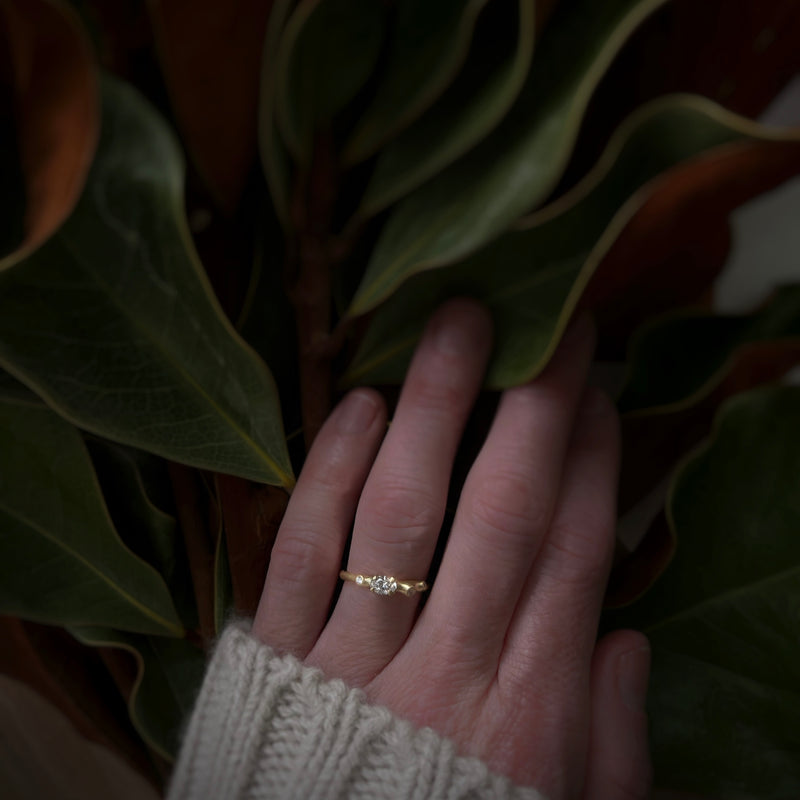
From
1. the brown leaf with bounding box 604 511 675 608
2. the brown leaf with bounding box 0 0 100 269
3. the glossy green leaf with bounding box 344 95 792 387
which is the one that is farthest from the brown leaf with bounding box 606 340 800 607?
the brown leaf with bounding box 0 0 100 269

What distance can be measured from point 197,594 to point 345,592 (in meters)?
0.11

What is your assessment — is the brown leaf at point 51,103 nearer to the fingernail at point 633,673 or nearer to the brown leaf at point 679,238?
the brown leaf at point 679,238

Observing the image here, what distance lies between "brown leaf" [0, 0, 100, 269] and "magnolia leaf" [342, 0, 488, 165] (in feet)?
0.53

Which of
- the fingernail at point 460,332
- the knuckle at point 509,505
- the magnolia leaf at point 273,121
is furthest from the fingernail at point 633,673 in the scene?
the magnolia leaf at point 273,121

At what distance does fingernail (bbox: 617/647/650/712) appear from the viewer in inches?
18.4

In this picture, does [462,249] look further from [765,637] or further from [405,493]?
[765,637]

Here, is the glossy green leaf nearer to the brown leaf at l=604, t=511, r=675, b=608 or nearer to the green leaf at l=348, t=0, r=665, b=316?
the green leaf at l=348, t=0, r=665, b=316

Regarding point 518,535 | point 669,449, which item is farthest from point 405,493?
point 669,449

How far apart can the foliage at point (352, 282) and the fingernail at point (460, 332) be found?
0.06 ft

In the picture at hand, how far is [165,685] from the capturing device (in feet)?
1.70

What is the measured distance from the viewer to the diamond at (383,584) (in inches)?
17.4

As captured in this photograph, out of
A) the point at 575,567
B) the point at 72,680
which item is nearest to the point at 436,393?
the point at 575,567

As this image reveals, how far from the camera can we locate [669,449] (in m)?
0.50

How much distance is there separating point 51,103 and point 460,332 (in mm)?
239
